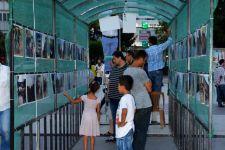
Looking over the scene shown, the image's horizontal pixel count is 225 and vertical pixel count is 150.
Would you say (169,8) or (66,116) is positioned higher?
(169,8)

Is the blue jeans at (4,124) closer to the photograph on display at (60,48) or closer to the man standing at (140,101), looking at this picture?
the man standing at (140,101)

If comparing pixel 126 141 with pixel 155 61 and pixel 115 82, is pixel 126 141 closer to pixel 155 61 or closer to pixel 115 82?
pixel 115 82

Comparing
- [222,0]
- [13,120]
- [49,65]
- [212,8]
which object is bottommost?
[13,120]

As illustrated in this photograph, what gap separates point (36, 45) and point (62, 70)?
8.22ft

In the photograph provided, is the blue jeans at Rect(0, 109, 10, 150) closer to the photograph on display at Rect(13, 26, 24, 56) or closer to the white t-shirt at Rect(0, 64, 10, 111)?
the white t-shirt at Rect(0, 64, 10, 111)

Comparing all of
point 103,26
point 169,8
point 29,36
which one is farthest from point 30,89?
point 103,26

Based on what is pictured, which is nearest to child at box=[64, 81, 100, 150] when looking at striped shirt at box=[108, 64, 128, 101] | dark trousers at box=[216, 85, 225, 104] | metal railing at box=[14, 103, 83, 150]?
metal railing at box=[14, 103, 83, 150]

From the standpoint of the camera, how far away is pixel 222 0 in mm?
47219

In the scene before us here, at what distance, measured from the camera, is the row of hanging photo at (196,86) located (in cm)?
628

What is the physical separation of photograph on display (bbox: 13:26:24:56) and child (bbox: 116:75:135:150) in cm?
178

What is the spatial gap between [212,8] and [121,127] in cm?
217

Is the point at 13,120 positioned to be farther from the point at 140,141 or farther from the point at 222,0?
the point at 222,0

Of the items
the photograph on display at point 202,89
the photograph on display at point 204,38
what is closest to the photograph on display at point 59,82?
the photograph on display at point 202,89

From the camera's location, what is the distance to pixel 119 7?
13.3 meters
